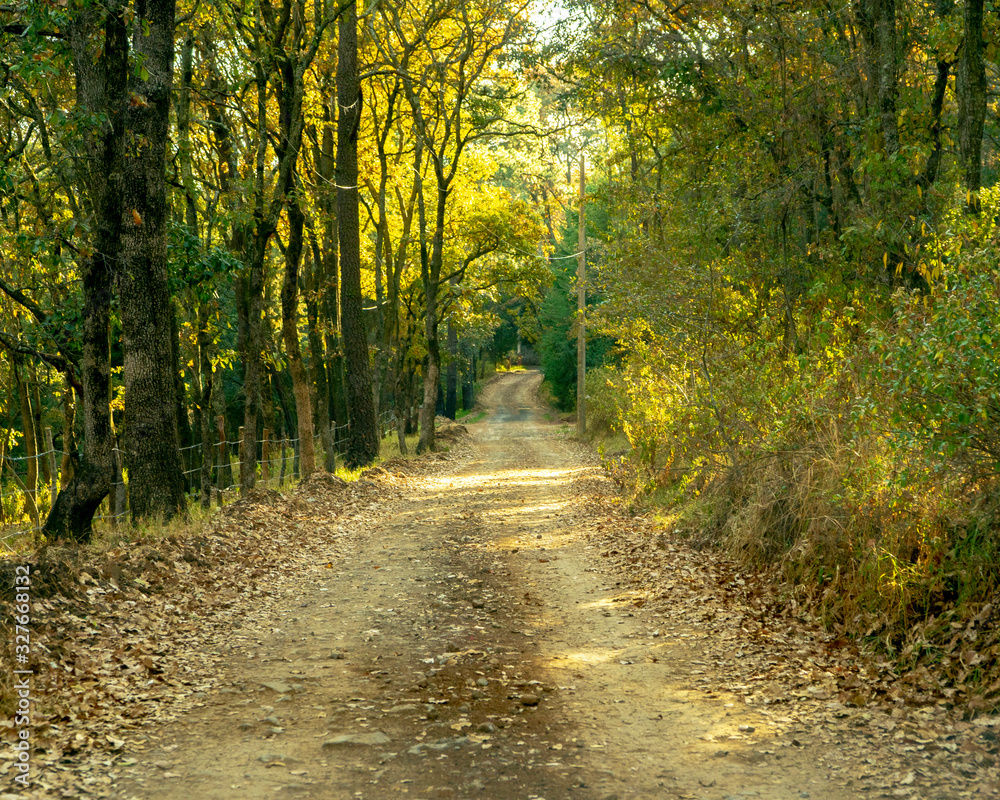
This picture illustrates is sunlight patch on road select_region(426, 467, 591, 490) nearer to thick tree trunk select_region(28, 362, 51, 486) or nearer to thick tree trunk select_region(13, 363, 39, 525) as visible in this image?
thick tree trunk select_region(13, 363, 39, 525)

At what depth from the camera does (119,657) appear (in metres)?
6.39

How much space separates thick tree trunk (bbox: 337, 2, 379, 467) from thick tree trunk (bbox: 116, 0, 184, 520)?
30.0 feet

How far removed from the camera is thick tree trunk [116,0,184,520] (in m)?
10.8

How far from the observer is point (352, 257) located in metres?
21.1

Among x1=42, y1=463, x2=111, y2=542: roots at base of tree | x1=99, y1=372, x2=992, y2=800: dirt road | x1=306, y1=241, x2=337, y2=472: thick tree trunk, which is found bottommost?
→ x1=99, y1=372, x2=992, y2=800: dirt road

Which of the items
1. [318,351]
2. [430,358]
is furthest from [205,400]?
[430,358]

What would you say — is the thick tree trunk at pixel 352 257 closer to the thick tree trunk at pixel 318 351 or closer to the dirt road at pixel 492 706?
the thick tree trunk at pixel 318 351

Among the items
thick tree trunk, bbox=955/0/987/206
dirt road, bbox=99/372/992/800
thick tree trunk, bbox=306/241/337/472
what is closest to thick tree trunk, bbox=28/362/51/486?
thick tree trunk, bbox=306/241/337/472

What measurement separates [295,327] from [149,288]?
21.0 feet

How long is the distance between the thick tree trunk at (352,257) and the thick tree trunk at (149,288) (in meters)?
9.13

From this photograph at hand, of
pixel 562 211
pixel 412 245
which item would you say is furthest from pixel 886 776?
pixel 562 211

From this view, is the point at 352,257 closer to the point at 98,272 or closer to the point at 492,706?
the point at 98,272

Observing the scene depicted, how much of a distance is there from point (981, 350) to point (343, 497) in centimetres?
1238

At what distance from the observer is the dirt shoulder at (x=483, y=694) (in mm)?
4516
